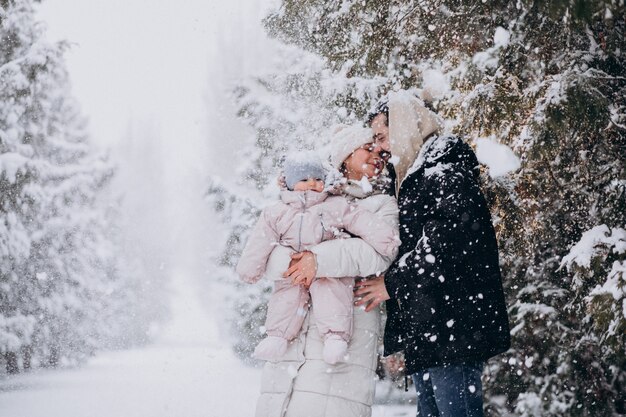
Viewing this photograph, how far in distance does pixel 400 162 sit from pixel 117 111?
6541cm

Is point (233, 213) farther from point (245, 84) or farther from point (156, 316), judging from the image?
point (156, 316)

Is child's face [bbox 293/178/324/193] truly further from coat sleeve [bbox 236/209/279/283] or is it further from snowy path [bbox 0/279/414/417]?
snowy path [bbox 0/279/414/417]

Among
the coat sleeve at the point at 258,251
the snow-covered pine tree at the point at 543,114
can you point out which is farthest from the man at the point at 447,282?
the snow-covered pine tree at the point at 543,114

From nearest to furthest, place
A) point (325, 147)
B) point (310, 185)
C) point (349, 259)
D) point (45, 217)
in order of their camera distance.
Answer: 1. point (349, 259)
2. point (310, 185)
3. point (325, 147)
4. point (45, 217)

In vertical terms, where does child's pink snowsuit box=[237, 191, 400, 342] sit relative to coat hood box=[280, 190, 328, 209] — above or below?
below

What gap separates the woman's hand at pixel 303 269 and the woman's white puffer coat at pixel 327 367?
3 centimetres

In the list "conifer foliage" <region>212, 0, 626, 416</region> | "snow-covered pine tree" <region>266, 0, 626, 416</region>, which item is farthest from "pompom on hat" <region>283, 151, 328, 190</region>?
"conifer foliage" <region>212, 0, 626, 416</region>

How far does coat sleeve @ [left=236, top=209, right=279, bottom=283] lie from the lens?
276 cm

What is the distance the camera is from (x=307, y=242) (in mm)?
2773

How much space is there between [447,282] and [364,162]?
0.76m

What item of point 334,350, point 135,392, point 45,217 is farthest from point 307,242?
point 45,217

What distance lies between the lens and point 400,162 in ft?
9.30

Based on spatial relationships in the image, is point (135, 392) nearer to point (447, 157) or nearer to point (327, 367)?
point (327, 367)

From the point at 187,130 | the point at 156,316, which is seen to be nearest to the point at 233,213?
the point at 156,316
